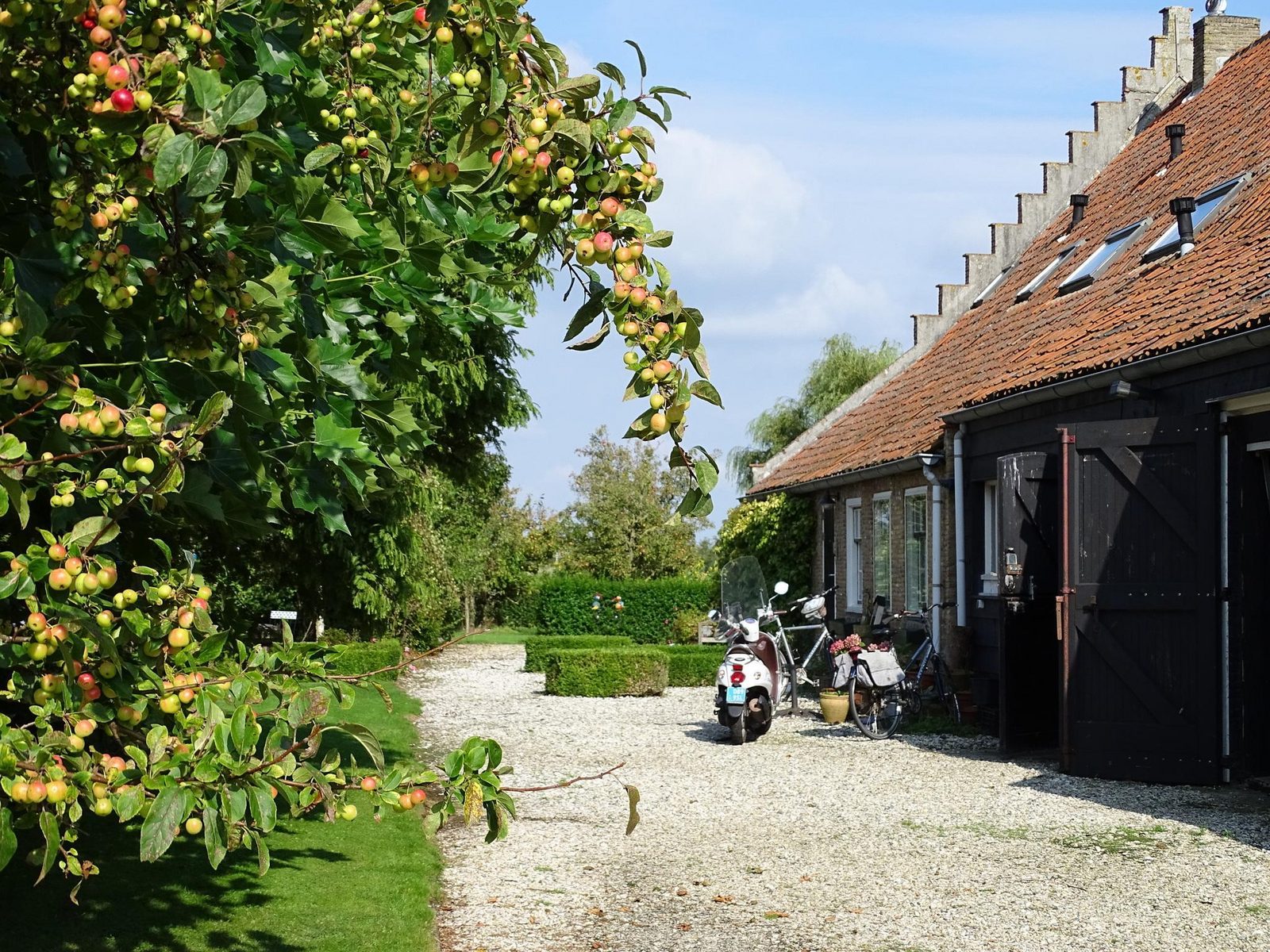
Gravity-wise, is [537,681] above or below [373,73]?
below

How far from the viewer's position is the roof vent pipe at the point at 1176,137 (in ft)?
52.6

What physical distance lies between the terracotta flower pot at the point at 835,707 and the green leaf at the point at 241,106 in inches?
513

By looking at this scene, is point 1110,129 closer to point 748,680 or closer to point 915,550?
point 915,550

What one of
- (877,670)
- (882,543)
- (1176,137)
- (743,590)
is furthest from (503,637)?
(1176,137)

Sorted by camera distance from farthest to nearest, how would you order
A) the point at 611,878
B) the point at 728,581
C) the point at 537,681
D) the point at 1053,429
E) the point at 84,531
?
the point at 537,681 → the point at 728,581 → the point at 1053,429 → the point at 611,878 → the point at 84,531

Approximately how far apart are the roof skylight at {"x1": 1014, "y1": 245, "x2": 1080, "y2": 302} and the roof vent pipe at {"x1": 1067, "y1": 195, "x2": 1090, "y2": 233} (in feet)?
3.30

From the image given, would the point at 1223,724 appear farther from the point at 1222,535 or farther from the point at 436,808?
the point at 436,808

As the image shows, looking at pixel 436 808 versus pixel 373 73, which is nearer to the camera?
pixel 436 808

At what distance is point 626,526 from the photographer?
1622 inches

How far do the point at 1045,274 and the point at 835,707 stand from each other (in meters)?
6.82

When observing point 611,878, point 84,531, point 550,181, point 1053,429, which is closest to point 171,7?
point 550,181

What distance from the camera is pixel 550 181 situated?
2.70m

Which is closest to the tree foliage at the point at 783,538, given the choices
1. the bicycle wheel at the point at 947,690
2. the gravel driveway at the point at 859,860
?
the bicycle wheel at the point at 947,690

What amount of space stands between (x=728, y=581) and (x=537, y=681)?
8.59 metres
